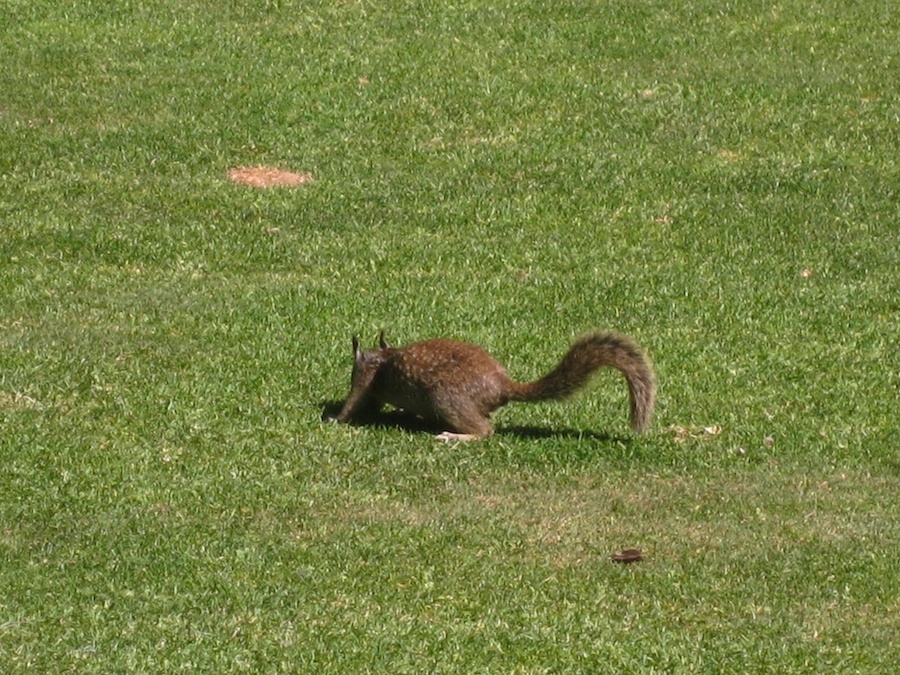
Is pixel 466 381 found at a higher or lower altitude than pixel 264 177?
higher

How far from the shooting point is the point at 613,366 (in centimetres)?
987

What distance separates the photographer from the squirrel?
9859 millimetres

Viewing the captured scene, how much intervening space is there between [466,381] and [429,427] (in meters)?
0.58

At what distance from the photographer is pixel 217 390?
35.4 ft

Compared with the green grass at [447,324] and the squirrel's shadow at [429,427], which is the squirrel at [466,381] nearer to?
the squirrel's shadow at [429,427]


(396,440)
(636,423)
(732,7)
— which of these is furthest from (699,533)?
(732,7)

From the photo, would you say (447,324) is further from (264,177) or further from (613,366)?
(264,177)

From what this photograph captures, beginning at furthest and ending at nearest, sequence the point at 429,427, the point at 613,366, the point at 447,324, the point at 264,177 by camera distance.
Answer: the point at 264,177, the point at 447,324, the point at 429,427, the point at 613,366

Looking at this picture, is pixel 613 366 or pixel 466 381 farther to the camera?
pixel 466 381

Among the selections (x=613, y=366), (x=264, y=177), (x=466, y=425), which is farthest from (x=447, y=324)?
(x=264, y=177)

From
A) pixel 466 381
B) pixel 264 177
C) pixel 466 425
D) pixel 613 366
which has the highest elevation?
pixel 613 366

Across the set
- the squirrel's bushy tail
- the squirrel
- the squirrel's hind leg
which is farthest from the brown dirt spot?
the squirrel's bushy tail

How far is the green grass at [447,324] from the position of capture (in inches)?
308

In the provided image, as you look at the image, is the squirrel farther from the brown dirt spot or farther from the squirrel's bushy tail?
the brown dirt spot
